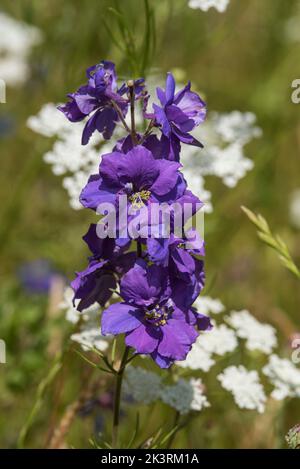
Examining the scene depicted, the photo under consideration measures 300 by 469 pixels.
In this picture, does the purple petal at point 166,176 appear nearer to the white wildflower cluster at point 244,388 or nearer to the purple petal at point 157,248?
the purple petal at point 157,248

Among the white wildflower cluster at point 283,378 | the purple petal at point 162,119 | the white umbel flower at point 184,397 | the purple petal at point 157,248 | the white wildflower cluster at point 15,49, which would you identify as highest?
the white wildflower cluster at point 15,49

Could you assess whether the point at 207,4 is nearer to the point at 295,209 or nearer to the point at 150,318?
the point at 150,318

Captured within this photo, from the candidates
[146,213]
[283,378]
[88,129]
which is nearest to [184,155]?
[283,378]

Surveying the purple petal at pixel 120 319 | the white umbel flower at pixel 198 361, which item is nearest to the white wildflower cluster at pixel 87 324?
the white umbel flower at pixel 198 361

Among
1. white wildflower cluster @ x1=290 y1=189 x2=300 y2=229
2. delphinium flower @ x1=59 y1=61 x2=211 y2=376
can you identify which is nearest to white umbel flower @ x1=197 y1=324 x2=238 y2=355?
delphinium flower @ x1=59 y1=61 x2=211 y2=376

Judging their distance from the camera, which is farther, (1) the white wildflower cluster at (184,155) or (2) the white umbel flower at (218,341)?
(1) the white wildflower cluster at (184,155)

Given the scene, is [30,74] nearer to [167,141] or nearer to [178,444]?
[178,444]
